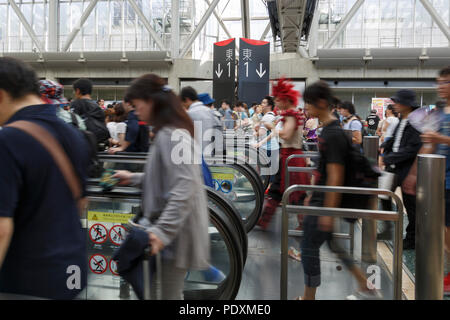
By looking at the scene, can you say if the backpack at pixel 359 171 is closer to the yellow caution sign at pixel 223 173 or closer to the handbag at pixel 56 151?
the handbag at pixel 56 151

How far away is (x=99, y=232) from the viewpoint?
293 centimetres

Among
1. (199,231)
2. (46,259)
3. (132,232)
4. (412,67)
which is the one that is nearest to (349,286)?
(199,231)

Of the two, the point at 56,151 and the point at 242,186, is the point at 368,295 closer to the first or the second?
the point at 56,151

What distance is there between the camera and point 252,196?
Result: 17.5 feet

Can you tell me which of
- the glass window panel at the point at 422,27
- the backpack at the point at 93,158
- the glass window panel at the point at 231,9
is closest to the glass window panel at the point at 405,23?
the glass window panel at the point at 422,27

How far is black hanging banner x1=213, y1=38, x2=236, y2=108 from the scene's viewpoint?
54.6 feet

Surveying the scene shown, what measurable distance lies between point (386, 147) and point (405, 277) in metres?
1.42

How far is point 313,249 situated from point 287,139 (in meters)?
2.17

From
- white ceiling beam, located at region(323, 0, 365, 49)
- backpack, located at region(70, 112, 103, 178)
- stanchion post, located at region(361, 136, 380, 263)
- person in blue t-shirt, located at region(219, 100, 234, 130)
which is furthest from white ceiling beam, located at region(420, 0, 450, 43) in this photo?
backpack, located at region(70, 112, 103, 178)

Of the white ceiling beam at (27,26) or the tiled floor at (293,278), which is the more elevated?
the white ceiling beam at (27,26)

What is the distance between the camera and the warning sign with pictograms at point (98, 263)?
3.00 metres

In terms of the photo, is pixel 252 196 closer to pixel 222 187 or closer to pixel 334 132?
pixel 222 187

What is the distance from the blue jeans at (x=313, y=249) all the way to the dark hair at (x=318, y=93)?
2.74ft
